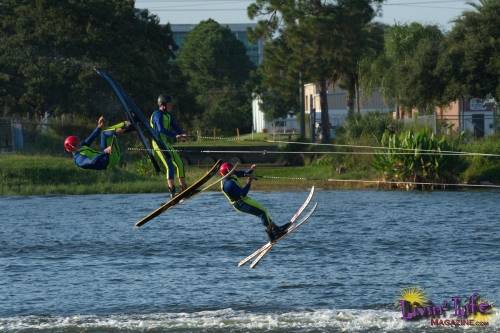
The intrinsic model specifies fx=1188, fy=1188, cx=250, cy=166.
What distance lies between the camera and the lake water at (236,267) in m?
27.5

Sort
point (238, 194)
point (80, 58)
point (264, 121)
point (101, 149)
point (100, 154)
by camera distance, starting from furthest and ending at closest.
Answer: point (264, 121), point (80, 58), point (238, 194), point (101, 149), point (100, 154)

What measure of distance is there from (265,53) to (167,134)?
188ft

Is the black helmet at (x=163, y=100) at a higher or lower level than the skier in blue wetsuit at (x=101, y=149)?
higher

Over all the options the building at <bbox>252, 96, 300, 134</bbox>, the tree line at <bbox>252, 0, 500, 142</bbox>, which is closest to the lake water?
the tree line at <bbox>252, 0, 500, 142</bbox>

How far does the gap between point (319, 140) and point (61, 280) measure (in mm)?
47693

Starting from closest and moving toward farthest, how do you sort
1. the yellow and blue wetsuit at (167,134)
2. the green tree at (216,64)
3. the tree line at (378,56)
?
the yellow and blue wetsuit at (167,134) < the tree line at (378,56) < the green tree at (216,64)

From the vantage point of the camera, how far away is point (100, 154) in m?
24.7

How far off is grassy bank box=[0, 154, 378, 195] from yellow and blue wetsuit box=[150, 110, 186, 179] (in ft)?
107

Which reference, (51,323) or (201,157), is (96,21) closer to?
(201,157)

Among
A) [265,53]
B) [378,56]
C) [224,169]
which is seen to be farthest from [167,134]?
[378,56]

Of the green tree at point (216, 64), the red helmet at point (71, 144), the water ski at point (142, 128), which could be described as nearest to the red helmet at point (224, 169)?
the water ski at point (142, 128)

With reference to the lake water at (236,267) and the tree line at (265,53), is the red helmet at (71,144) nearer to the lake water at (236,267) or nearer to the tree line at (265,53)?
the lake water at (236,267)

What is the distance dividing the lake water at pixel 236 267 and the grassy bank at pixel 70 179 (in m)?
3.64

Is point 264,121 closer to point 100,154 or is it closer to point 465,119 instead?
point 465,119
